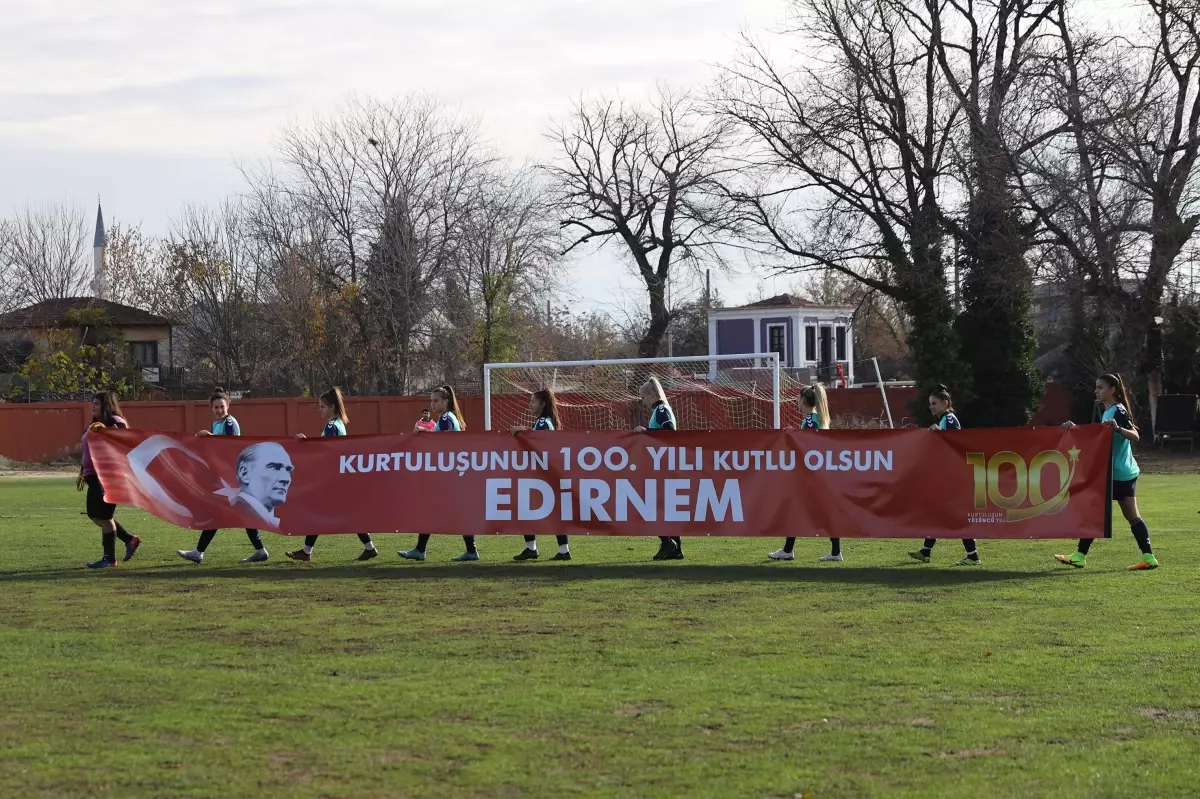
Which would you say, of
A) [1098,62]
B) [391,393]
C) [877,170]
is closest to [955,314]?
[877,170]

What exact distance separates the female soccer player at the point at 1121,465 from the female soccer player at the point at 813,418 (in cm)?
223

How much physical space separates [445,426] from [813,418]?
3.97 meters

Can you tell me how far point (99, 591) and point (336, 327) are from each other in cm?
4428

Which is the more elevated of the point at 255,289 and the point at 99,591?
the point at 255,289

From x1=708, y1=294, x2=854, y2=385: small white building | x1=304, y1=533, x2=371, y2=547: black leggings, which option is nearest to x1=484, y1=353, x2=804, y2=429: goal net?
x1=304, y1=533, x2=371, y2=547: black leggings

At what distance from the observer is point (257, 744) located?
6074 mm

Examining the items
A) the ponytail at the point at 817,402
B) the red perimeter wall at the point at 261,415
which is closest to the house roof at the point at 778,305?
the red perimeter wall at the point at 261,415

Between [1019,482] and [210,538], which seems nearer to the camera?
[1019,482]

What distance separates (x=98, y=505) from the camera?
1352 centimetres

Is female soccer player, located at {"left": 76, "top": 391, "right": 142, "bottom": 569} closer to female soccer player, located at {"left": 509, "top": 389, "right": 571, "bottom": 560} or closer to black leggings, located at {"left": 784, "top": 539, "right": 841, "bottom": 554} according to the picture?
female soccer player, located at {"left": 509, "top": 389, "right": 571, "bottom": 560}

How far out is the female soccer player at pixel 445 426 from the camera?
1405cm

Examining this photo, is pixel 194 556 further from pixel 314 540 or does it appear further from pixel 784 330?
pixel 784 330

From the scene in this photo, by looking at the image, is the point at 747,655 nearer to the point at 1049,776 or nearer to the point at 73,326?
the point at 1049,776

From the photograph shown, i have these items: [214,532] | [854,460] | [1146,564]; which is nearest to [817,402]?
[854,460]
